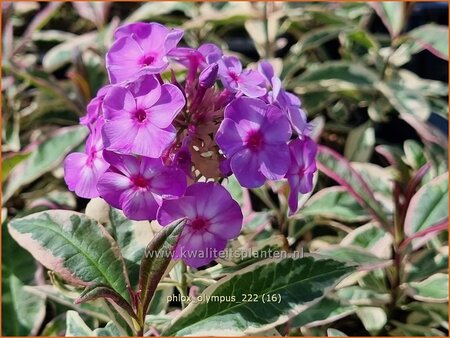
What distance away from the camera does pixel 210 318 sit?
36.4 inches

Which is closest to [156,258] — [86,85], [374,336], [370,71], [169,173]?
[169,173]

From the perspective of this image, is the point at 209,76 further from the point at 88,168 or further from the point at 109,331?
the point at 109,331

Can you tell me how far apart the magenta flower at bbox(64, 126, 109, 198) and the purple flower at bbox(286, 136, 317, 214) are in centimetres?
26

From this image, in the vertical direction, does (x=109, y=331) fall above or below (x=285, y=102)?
below

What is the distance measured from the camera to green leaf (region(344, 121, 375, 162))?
1.63 m

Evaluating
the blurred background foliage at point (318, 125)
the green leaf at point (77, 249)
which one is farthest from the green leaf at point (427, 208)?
the green leaf at point (77, 249)

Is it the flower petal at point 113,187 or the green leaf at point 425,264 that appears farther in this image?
the green leaf at point 425,264

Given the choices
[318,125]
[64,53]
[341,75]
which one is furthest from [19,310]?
[341,75]

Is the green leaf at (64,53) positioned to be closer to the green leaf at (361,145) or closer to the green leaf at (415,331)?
the green leaf at (361,145)

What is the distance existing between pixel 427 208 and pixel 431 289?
15 cm

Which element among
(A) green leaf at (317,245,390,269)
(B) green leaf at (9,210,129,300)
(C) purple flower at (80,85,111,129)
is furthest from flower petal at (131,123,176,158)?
(A) green leaf at (317,245,390,269)

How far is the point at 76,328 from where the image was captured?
3.36ft

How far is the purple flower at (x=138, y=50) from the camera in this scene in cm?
84

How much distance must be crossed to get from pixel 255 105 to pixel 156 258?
236 millimetres
